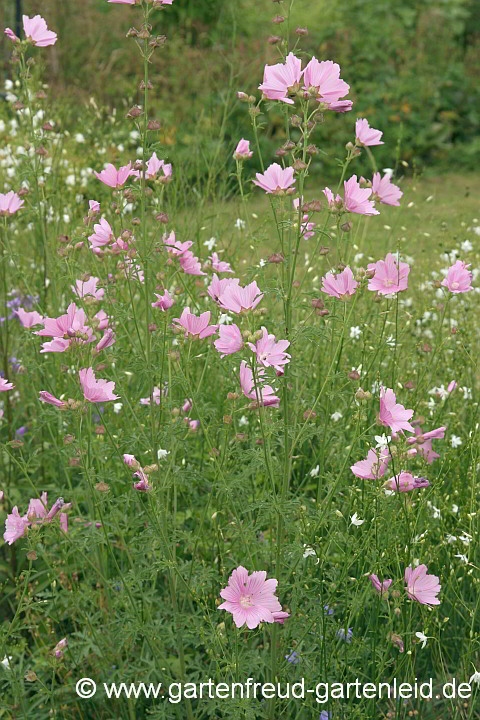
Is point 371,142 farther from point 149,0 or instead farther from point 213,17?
point 213,17

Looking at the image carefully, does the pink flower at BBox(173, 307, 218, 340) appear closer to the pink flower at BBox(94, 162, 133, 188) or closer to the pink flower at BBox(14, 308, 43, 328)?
the pink flower at BBox(94, 162, 133, 188)

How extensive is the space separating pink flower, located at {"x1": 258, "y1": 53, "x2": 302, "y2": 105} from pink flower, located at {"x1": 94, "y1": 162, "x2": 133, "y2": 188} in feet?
1.20

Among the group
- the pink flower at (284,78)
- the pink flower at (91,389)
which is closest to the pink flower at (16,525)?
the pink flower at (91,389)

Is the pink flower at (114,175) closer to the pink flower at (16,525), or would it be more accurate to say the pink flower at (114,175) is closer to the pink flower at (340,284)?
the pink flower at (340,284)

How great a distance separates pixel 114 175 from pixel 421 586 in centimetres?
102

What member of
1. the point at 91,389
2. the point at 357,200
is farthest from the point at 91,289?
the point at 357,200

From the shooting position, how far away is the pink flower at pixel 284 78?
5.09 ft

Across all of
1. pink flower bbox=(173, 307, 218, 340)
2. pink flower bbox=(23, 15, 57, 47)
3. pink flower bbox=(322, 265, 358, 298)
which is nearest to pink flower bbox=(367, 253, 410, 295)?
pink flower bbox=(322, 265, 358, 298)

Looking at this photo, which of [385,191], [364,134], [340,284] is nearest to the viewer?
[340,284]

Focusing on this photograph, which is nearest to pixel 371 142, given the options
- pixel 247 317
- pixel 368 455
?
pixel 247 317

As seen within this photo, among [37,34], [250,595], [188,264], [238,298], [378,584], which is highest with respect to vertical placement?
[37,34]

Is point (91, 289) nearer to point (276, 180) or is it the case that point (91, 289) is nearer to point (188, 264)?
point (188, 264)

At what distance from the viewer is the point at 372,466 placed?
168cm

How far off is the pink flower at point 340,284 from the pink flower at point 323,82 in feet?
1.01
